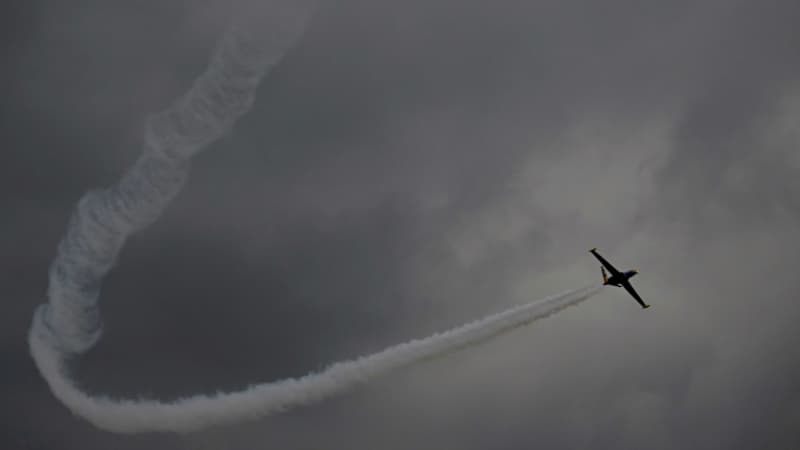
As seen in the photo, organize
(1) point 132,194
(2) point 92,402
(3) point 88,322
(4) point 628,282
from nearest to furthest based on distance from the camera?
1. (1) point 132,194
2. (3) point 88,322
3. (2) point 92,402
4. (4) point 628,282

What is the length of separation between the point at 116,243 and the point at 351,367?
1199 inches

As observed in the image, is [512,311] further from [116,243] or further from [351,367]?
[116,243]

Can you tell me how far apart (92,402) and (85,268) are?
61.9 ft

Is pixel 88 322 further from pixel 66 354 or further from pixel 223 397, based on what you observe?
pixel 223 397

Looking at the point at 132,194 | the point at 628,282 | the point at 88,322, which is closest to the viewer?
the point at 132,194

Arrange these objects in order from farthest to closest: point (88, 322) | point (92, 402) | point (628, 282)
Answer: point (628, 282), point (92, 402), point (88, 322)

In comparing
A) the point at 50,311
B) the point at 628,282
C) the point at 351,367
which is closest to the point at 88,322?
the point at 50,311

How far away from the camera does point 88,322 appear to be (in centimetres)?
10838

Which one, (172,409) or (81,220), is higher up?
(81,220)

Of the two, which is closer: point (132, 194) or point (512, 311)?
point (132, 194)

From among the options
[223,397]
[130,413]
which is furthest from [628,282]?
[130,413]

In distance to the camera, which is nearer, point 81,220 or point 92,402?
point 81,220

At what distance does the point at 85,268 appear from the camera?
344ft

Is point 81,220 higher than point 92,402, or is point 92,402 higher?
point 81,220
